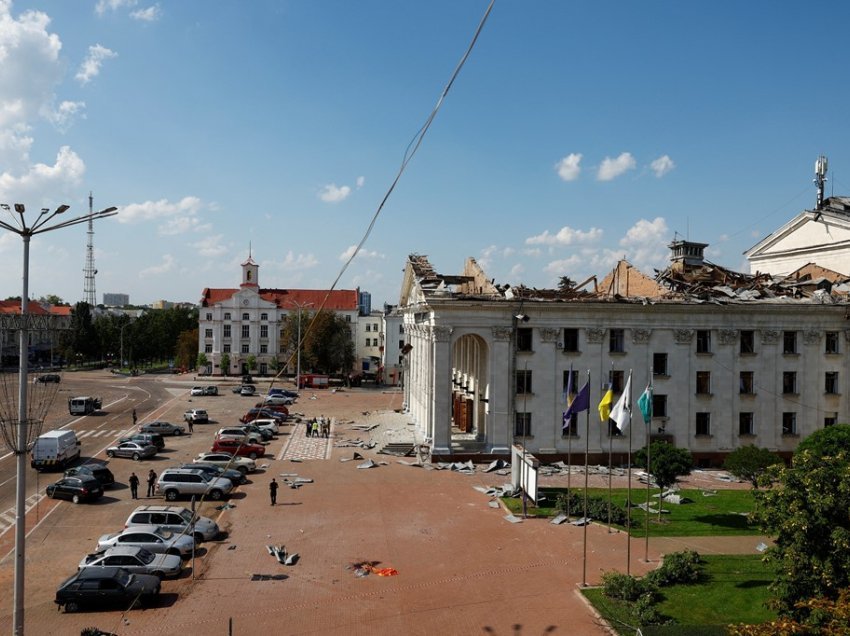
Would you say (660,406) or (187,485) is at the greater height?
(660,406)

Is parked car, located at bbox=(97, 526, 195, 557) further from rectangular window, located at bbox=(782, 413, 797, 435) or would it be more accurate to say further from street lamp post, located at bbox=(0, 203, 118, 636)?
rectangular window, located at bbox=(782, 413, 797, 435)

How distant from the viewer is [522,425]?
43531 mm

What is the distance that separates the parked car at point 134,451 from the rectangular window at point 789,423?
142ft

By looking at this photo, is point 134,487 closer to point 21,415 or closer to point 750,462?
point 21,415

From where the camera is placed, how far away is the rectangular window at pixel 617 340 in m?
44.2

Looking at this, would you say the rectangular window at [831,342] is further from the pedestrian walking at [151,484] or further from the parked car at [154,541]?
the pedestrian walking at [151,484]

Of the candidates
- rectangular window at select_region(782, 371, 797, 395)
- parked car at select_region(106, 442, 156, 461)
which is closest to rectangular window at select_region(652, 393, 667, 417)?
rectangular window at select_region(782, 371, 797, 395)

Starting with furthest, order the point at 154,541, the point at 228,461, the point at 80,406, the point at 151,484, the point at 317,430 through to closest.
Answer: the point at 80,406
the point at 317,430
the point at 228,461
the point at 151,484
the point at 154,541

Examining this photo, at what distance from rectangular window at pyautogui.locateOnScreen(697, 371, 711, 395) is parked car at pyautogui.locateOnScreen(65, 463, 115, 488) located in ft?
122

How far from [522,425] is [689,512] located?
42.6 feet

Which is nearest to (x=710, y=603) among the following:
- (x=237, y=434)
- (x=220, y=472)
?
(x=220, y=472)

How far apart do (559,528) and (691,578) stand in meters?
7.27

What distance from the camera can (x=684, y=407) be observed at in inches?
1746

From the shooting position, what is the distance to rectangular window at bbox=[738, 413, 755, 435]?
1766 inches
